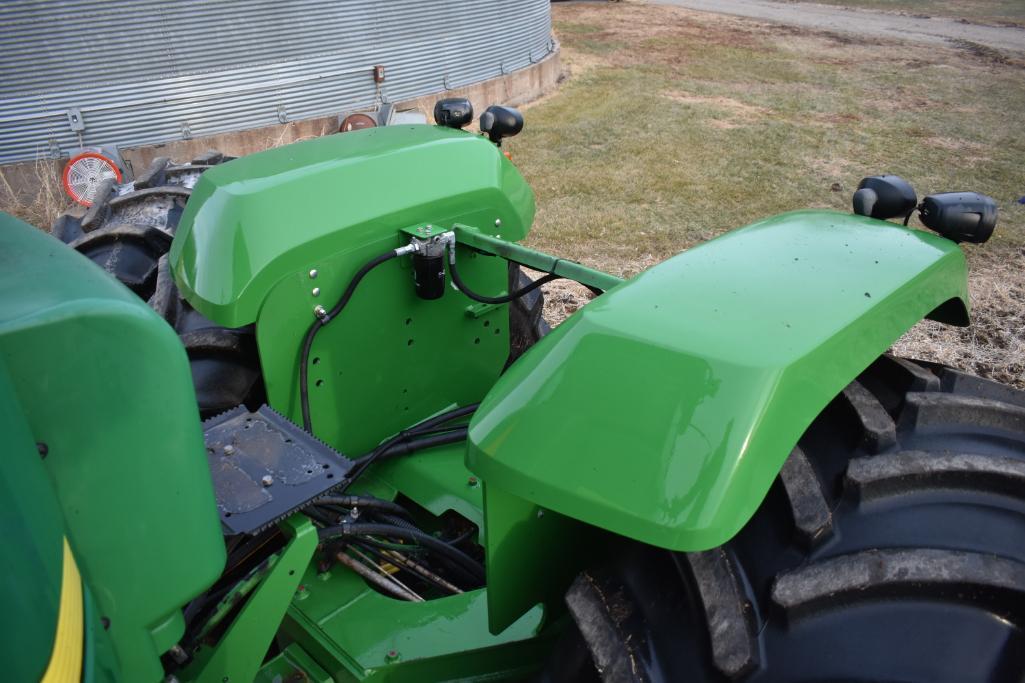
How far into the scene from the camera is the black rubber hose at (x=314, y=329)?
207 cm

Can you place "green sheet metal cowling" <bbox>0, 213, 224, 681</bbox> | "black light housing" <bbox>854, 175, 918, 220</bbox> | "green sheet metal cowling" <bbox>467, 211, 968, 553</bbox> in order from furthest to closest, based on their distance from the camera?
"black light housing" <bbox>854, 175, 918, 220</bbox>, "green sheet metal cowling" <bbox>467, 211, 968, 553</bbox>, "green sheet metal cowling" <bbox>0, 213, 224, 681</bbox>

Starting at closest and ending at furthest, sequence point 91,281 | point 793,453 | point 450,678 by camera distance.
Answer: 1. point 91,281
2. point 793,453
3. point 450,678

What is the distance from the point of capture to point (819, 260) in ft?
5.24

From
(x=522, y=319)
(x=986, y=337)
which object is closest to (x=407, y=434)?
(x=522, y=319)

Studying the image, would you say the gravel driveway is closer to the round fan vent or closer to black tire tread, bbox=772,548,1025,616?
the round fan vent

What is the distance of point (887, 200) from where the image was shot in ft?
6.28

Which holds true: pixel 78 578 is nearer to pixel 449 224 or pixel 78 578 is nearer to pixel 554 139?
pixel 449 224

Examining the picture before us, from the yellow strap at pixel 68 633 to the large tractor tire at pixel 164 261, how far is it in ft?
3.32

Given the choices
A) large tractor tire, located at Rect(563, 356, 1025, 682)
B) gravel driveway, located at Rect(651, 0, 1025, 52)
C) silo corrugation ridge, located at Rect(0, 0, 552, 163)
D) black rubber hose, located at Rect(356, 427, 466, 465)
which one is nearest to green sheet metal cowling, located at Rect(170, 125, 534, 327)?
black rubber hose, located at Rect(356, 427, 466, 465)

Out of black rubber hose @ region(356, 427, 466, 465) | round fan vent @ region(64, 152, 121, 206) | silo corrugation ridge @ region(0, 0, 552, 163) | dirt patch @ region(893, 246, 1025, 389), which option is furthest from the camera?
silo corrugation ridge @ region(0, 0, 552, 163)

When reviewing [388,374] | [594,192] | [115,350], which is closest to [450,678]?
[388,374]

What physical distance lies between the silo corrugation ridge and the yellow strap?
20.0 ft

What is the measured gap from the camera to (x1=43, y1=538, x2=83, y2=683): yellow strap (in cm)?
89

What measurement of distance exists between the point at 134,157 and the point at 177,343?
19.9 feet
